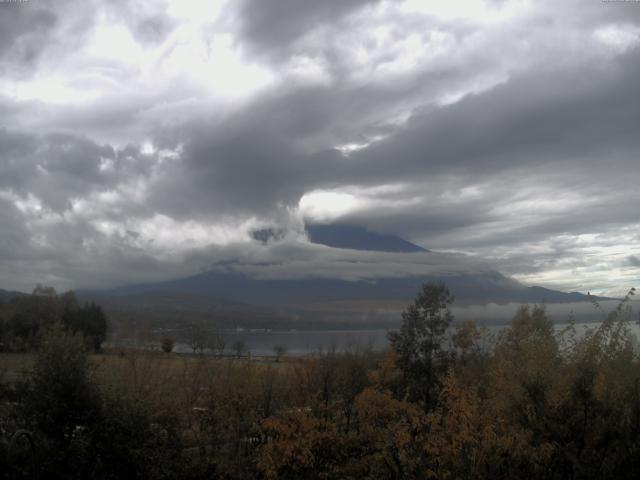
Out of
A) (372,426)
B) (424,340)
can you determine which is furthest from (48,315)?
(372,426)

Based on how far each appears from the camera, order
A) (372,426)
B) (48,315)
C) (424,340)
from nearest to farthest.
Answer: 1. (372,426)
2. (424,340)
3. (48,315)

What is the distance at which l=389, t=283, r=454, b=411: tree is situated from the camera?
22.7m

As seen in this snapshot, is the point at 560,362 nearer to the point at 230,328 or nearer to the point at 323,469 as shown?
the point at 323,469

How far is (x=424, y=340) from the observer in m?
23.2

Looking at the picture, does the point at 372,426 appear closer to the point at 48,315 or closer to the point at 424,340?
the point at 424,340

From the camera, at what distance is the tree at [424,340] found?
22672 millimetres

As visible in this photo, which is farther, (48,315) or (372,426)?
(48,315)

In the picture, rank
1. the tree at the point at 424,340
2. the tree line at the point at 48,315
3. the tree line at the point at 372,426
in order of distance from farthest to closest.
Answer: the tree line at the point at 48,315 → the tree at the point at 424,340 → the tree line at the point at 372,426

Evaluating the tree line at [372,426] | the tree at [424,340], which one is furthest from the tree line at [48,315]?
the tree line at [372,426]

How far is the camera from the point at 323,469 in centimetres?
1593

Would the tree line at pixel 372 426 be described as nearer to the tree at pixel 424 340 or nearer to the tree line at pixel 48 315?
the tree at pixel 424 340

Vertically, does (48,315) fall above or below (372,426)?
above

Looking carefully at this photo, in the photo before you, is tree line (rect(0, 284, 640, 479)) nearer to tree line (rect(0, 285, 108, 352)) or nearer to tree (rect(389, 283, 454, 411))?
tree (rect(389, 283, 454, 411))

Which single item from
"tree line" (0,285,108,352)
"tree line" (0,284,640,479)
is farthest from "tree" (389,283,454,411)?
"tree line" (0,285,108,352)
